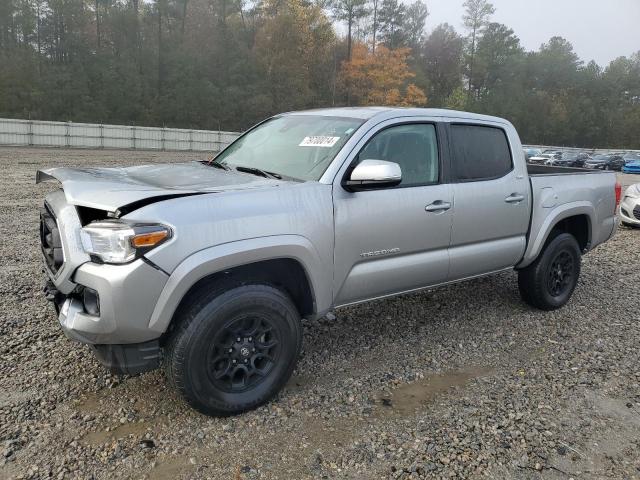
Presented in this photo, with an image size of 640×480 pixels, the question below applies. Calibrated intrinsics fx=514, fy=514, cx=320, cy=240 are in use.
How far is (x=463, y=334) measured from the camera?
437 cm

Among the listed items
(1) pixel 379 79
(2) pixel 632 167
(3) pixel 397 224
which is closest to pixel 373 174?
(3) pixel 397 224

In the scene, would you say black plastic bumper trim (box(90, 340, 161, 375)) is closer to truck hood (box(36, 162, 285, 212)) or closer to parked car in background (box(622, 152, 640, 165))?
truck hood (box(36, 162, 285, 212))

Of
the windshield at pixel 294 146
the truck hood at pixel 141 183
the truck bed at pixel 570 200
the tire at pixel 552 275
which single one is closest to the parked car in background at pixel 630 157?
the truck bed at pixel 570 200

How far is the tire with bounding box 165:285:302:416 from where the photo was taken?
108 inches

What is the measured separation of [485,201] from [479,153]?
1.42ft

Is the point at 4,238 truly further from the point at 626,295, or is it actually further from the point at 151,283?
the point at 626,295

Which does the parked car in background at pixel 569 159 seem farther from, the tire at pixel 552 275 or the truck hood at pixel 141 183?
the truck hood at pixel 141 183

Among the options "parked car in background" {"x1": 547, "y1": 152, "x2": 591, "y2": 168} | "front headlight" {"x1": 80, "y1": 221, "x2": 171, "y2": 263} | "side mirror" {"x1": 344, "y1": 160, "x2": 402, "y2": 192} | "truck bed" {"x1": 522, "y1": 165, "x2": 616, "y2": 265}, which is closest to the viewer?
"front headlight" {"x1": 80, "y1": 221, "x2": 171, "y2": 263}

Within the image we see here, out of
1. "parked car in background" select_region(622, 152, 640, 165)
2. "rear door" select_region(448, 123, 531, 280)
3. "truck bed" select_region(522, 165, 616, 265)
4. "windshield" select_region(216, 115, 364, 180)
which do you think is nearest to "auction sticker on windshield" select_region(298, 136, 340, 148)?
"windshield" select_region(216, 115, 364, 180)

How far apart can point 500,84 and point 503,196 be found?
83376mm

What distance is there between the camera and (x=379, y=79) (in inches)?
2104

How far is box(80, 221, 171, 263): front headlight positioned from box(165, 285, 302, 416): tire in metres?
0.45

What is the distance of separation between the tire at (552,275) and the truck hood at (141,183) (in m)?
2.80

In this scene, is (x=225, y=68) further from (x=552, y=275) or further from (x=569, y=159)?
(x=552, y=275)
